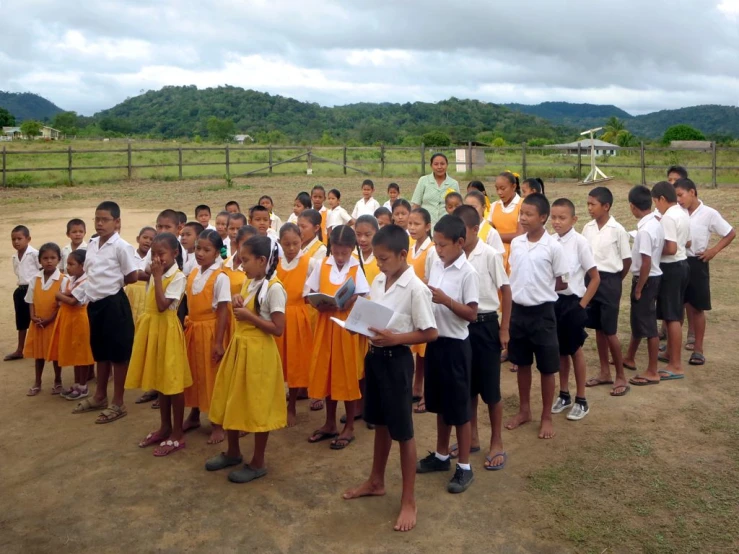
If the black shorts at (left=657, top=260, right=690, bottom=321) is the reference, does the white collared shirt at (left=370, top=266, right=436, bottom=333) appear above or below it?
above

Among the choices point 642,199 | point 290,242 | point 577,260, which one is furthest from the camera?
point 642,199

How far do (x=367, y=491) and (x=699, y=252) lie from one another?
4.04 m

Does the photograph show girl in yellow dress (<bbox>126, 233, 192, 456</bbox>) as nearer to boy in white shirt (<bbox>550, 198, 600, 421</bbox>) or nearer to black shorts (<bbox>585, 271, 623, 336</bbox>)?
boy in white shirt (<bbox>550, 198, 600, 421</bbox>)

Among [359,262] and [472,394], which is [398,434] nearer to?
[472,394]

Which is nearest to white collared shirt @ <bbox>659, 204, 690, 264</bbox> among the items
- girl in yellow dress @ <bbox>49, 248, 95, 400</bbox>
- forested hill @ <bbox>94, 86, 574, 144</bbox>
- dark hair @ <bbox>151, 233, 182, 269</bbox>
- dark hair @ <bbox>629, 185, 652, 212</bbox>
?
dark hair @ <bbox>629, 185, 652, 212</bbox>

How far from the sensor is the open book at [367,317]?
3.22 m

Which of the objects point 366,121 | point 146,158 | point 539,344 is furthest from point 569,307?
point 366,121

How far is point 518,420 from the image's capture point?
4.67 metres

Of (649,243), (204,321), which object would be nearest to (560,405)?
(649,243)

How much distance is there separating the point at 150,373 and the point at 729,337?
5.39 metres

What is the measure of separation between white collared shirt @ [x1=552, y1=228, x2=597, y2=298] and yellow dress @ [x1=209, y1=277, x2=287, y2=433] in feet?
6.90

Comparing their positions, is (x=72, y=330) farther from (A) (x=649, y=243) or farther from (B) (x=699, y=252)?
(B) (x=699, y=252)

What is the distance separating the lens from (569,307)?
468cm

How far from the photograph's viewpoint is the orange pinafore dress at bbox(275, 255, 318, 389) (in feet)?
15.6
